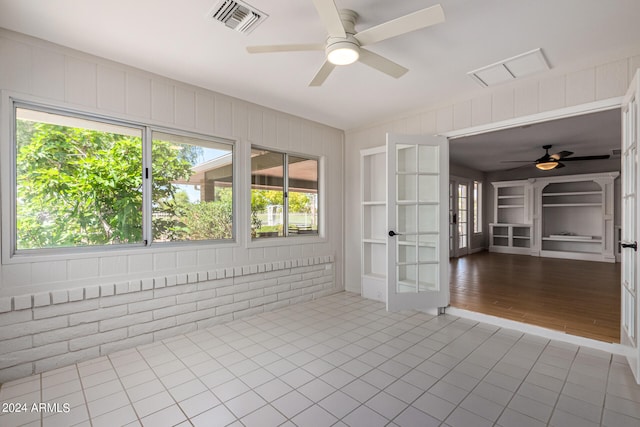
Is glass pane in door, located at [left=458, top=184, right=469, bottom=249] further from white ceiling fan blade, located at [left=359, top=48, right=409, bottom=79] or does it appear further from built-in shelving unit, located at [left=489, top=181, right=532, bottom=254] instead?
white ceiling fan blade, located at [left=359, top=48, right=409, bottom=79]

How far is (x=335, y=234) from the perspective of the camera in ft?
15.8

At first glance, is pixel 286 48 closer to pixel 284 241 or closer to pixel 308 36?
pixel 308 36

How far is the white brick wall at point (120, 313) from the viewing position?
2.33 meters

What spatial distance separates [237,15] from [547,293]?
519 cm

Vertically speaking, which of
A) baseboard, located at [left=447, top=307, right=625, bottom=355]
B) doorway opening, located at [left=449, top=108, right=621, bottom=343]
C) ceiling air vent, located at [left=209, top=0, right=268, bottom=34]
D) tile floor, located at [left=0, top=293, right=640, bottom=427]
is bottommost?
tile floor, located at [left=0, top=293, right=640, bottom=427]

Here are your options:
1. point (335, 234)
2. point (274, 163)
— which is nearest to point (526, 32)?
point (274, 163)

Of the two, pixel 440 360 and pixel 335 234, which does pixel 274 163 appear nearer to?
pixel 335 234

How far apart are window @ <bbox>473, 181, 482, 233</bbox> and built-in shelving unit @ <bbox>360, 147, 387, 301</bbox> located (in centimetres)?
589

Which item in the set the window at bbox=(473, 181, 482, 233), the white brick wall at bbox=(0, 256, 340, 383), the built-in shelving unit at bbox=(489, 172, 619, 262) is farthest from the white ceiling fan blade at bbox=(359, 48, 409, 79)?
the built-in shelving unit at bbox=(489, 172, 619, 262)

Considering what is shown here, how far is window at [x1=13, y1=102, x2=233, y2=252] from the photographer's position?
96.2 inches

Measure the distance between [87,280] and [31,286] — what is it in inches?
13.8

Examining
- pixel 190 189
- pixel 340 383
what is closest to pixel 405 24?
pixel 340 383

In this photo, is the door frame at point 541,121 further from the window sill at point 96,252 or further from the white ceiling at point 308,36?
the window sill at point 96,252

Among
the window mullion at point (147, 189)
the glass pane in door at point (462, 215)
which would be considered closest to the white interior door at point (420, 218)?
the window mullion at point (147, 189)
